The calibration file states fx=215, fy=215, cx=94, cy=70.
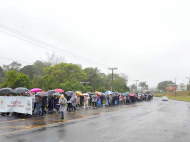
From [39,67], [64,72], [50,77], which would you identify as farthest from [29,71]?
[50,77]

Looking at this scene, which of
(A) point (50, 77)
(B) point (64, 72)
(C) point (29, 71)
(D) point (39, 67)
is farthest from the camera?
(D) point (39, 67)

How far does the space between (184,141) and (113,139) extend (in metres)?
3.03

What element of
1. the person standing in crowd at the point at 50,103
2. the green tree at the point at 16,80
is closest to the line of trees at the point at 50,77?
the green tree at the point at 16,80

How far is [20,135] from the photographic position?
9531mm

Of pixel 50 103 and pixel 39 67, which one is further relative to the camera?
pixel 39 67

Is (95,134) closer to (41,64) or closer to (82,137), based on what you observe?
(82,137)

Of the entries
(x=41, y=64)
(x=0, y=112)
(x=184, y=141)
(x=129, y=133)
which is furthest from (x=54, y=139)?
(x=41, y=64)

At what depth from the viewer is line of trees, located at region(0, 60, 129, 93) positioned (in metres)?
31.0

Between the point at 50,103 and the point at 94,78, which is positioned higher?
the point at 94,78

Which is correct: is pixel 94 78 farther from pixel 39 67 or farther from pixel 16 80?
pixel 16 80

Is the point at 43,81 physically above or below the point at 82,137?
above

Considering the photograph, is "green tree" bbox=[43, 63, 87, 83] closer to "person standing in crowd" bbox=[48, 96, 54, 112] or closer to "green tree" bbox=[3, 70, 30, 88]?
"green tree" bbox=[3, 70, 30, 88]

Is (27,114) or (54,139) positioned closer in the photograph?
(54,139)

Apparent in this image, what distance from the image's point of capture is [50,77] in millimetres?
33688
